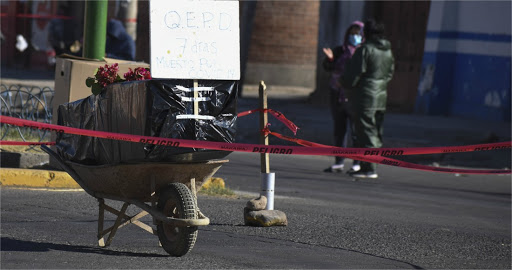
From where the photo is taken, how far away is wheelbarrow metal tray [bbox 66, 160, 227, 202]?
6543 mm

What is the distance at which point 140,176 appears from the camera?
6.60 meters

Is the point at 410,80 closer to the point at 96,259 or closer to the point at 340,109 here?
the point at 340,109

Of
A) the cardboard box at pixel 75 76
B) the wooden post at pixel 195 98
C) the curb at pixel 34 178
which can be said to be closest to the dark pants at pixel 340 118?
the cardboard box at pixel 75 76

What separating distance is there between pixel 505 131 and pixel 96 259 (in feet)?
36.5

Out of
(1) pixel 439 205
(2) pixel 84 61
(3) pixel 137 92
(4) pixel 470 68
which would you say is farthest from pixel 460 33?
(3) pixel 137 92

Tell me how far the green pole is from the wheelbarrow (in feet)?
13.4

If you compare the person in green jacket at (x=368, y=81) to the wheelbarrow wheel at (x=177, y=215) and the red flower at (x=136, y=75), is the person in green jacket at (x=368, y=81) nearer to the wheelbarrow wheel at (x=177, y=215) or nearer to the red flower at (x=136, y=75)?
the red flower at (x=136, y=75)

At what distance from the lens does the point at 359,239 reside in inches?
309

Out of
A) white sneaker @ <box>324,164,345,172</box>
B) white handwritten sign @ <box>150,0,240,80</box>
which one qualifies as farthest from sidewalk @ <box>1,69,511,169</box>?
white handwritten sign @ <box>150,0,240,80</box>

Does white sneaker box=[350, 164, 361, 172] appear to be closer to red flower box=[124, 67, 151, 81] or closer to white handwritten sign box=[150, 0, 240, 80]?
white handwritten sign box=[150, 0, 240, 80]

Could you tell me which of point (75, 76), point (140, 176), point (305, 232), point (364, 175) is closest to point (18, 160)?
point (75, 76)

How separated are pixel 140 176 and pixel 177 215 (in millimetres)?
363

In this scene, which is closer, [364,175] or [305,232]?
[305,232]

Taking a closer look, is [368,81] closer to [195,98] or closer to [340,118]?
[340,118]
